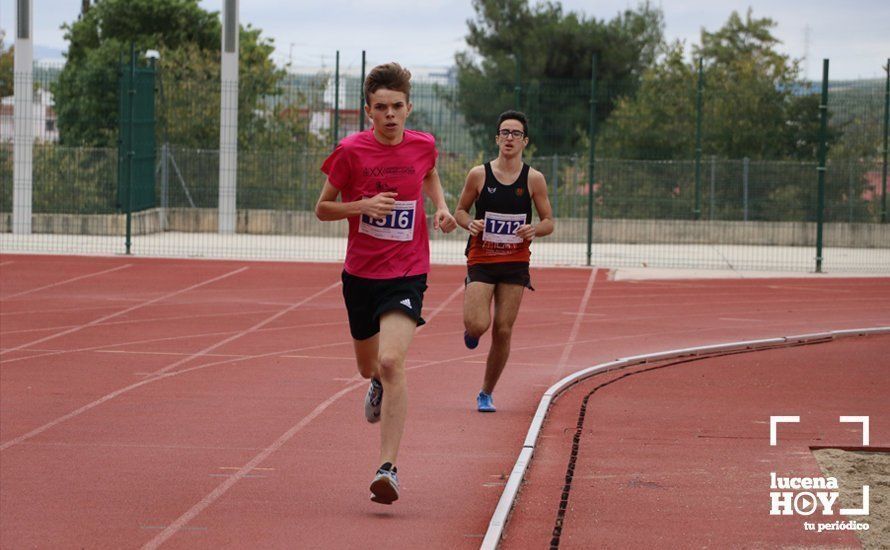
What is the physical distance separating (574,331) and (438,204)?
24.5 ft

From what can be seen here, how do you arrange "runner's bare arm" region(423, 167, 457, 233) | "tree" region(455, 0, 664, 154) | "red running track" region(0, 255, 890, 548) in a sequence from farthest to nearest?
1. "tree" region(455, 0, 664, 154)
2. "runner's bare arm" region(423, 167, 457, 233)
3. "red running track" region(0, 255, 890, 548)

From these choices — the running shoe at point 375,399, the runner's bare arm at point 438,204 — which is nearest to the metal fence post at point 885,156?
the runner's bare arm at point 438,204

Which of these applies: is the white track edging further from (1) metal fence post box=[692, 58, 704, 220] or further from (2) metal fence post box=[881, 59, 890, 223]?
(1) metal fence post box=[692, 58, 704, 220]

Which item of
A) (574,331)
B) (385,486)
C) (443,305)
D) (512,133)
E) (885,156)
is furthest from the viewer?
(885,156)

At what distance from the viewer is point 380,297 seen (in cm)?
689

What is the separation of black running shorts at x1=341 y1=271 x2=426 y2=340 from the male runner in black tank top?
7.03ft

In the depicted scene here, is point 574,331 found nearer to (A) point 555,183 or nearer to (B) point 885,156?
(A) point 555,183

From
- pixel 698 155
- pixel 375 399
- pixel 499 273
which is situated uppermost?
pixel 698 155

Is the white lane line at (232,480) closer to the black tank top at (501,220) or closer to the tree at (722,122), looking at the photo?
the black tank top at (501,220)

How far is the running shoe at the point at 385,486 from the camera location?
636 cm

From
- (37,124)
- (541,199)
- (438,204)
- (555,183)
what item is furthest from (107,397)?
(555,183)

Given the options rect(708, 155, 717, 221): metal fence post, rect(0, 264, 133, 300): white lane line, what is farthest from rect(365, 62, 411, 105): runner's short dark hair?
rect(708, 155, 717, 221): metal fence post

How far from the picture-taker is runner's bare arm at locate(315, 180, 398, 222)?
21.8ft

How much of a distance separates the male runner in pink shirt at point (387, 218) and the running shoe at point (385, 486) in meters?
0.13
